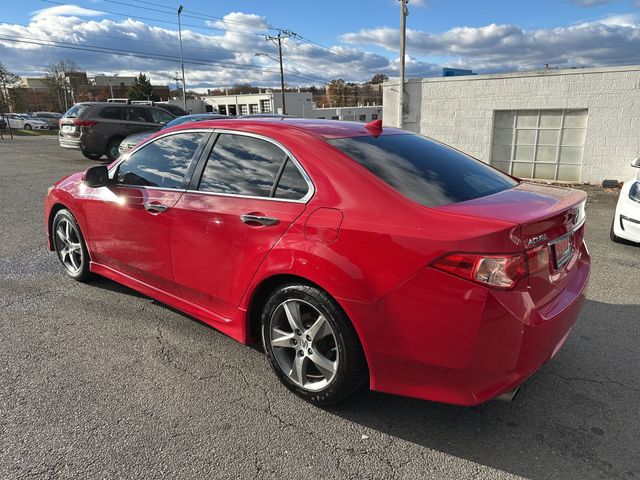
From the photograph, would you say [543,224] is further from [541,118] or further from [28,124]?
[28,124]

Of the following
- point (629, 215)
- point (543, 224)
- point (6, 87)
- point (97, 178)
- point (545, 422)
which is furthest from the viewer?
point (6, 87)

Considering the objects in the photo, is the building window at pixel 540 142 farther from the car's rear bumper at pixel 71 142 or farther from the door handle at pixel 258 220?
the door handle at pixel 258 220

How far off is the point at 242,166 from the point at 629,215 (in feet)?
17.3

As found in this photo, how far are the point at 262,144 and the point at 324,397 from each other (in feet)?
5.18

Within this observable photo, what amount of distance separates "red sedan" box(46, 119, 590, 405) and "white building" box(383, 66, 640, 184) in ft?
41.0

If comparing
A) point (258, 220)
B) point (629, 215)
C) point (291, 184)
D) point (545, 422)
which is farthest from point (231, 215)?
point (629, 215)

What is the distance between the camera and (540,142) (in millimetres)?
14836

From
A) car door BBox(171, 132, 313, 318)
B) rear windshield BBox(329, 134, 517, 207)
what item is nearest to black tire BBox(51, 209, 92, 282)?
car door BBox(171, 132, 313, 318)

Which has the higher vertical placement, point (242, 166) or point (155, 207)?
point (242, 166)

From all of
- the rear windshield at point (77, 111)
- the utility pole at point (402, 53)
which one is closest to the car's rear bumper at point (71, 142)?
the rear windshield at point (77, 111)

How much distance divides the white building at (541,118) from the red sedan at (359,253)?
492 inches

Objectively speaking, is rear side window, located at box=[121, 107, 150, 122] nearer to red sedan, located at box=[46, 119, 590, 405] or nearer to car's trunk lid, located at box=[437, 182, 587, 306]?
red sedan, located at box=[46, 119, 590, 405]

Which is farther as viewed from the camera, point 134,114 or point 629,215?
point 134,114

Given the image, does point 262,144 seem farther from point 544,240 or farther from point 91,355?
point 91,355
